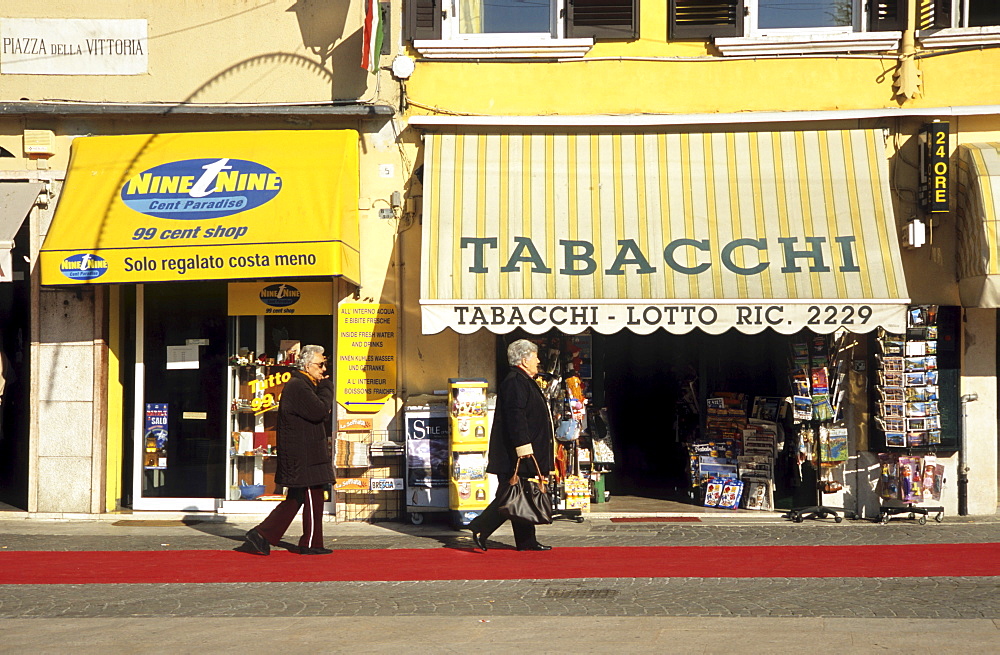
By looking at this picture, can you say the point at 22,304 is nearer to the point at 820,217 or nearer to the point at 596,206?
the point at 596,206

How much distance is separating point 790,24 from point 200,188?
21.4 ft

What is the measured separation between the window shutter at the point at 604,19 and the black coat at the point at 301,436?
495 centimetres

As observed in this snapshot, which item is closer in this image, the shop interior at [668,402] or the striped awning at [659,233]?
the striped awning at [659,233]

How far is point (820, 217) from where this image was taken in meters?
11.0

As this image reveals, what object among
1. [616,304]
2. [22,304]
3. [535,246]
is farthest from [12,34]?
[616,304]

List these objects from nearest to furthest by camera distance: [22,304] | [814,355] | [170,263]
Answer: [170,263] → [814,355] → [22,304]

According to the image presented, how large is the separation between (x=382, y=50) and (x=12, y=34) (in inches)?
157

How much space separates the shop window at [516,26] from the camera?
11.7 meters

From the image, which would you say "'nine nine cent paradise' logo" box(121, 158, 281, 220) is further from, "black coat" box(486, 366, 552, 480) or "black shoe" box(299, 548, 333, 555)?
"black shoe" box(299, 548, 333, 555)

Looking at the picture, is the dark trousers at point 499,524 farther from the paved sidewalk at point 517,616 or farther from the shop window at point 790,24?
the shop window at point 790,24

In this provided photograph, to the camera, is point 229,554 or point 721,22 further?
point 721,22

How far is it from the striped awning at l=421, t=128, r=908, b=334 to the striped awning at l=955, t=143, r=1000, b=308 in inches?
31.9

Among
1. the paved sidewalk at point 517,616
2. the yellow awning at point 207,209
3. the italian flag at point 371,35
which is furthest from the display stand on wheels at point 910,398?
the italian flag at point 371,35

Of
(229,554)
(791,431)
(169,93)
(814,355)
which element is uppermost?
(169,93)
